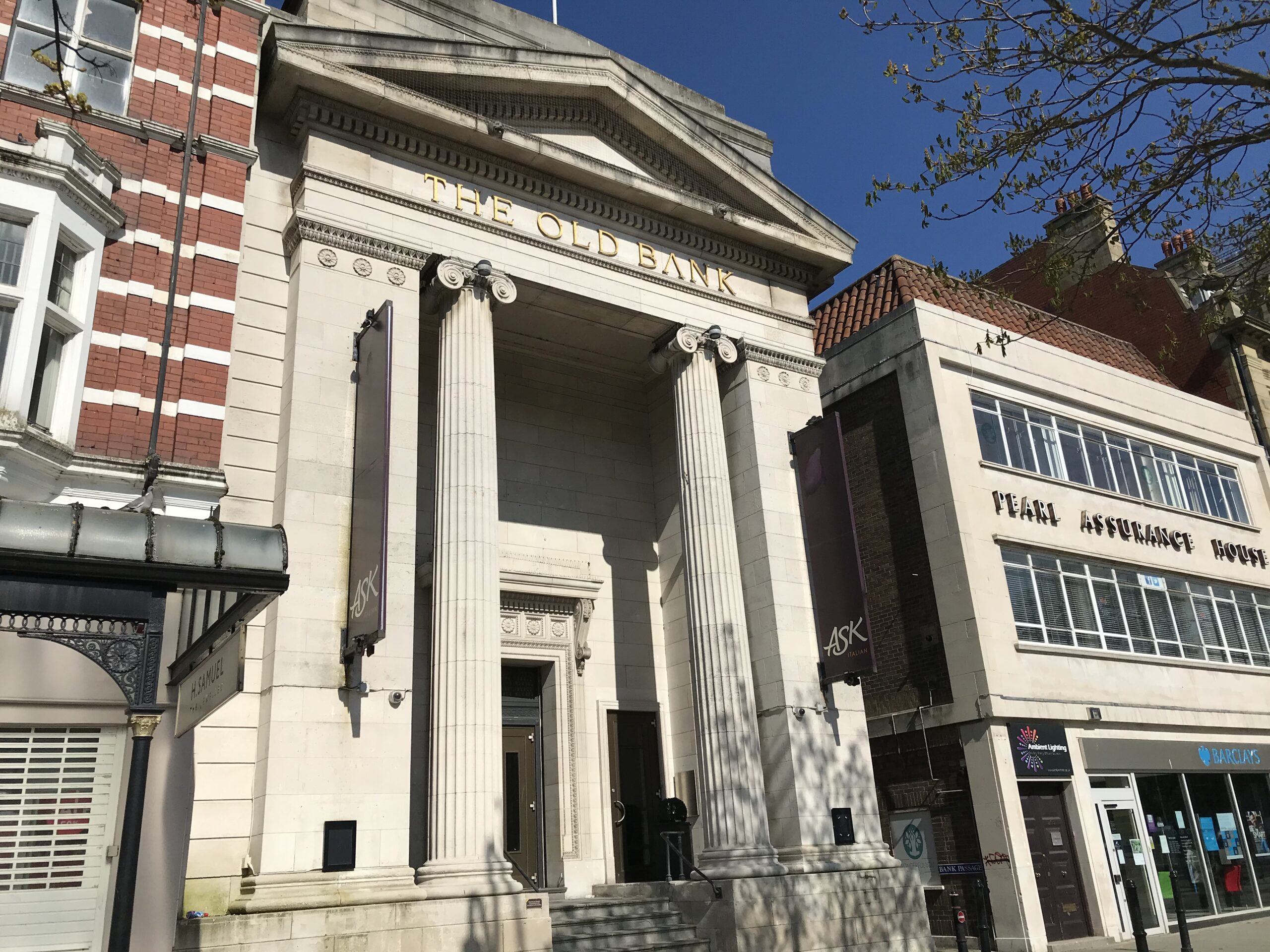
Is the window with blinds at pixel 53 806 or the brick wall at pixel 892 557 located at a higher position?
the brick wall at pixel 892 557

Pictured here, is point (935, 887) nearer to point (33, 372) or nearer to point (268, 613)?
point (268, 613)

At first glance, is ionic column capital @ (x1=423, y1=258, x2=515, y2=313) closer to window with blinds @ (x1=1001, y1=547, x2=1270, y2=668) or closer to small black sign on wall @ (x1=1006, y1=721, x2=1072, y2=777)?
window with blinds @ (x1=1001, y1=547, x2=1270, y2=668)

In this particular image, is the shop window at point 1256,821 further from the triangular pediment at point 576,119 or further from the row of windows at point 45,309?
the row of windows at point 45,309

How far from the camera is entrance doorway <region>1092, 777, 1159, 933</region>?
20438 millimetres

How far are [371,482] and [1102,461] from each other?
19853 mm

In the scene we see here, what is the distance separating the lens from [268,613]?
42.1 ft

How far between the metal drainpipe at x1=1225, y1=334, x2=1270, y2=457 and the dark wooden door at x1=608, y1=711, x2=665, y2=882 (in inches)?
926

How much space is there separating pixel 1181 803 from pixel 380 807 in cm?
1914

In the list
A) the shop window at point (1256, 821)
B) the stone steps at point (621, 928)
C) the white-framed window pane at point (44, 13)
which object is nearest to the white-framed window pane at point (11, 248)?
the white-framed window pane at point (44, 13)

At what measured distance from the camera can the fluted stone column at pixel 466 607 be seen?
42.1 ft

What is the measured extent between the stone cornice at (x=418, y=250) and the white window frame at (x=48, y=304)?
10.4ft

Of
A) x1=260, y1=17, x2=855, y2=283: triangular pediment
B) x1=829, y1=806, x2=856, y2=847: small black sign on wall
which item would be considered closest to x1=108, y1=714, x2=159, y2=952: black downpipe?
x1=260, y1=17, x2=855, y2=283: triangular pediment

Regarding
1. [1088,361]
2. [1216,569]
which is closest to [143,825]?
[1088,361]

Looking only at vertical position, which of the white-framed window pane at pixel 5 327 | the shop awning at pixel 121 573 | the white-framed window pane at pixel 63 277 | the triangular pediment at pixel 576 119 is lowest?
the shop awning at pixel 121 573
